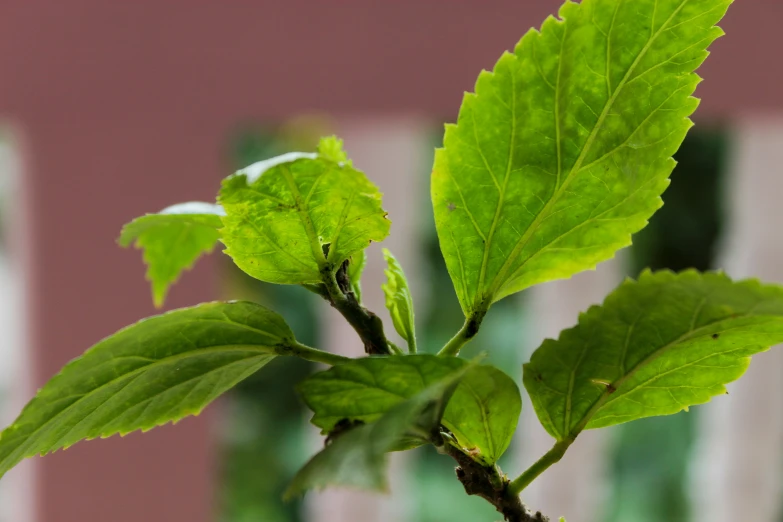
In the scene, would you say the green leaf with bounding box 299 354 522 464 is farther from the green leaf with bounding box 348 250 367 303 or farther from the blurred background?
the blurred background

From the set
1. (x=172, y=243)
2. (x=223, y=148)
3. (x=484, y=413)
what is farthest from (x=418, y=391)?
(x=223, y=148)

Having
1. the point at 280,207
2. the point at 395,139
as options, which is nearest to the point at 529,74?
the point at 280,207

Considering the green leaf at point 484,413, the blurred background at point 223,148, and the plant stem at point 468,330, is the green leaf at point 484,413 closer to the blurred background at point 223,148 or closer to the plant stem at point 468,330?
the plant stem at point 468,330

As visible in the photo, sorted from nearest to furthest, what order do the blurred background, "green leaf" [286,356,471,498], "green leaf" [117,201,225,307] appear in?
"green leaf" [286,356,471,498]
"green leaf" [117,201,225,307]
the blurred background

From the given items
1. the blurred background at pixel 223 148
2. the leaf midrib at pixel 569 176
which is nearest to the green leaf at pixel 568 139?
the leaf midrib at pixel 569 176

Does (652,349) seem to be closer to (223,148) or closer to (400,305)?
(400,305)

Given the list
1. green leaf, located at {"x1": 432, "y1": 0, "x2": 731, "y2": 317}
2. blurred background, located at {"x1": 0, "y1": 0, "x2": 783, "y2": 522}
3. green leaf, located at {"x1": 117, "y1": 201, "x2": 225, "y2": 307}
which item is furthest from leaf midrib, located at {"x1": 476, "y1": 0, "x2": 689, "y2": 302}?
blurred background, located at {"x1": 0, "y1": 0, "x2": 783, "y2": 522}
